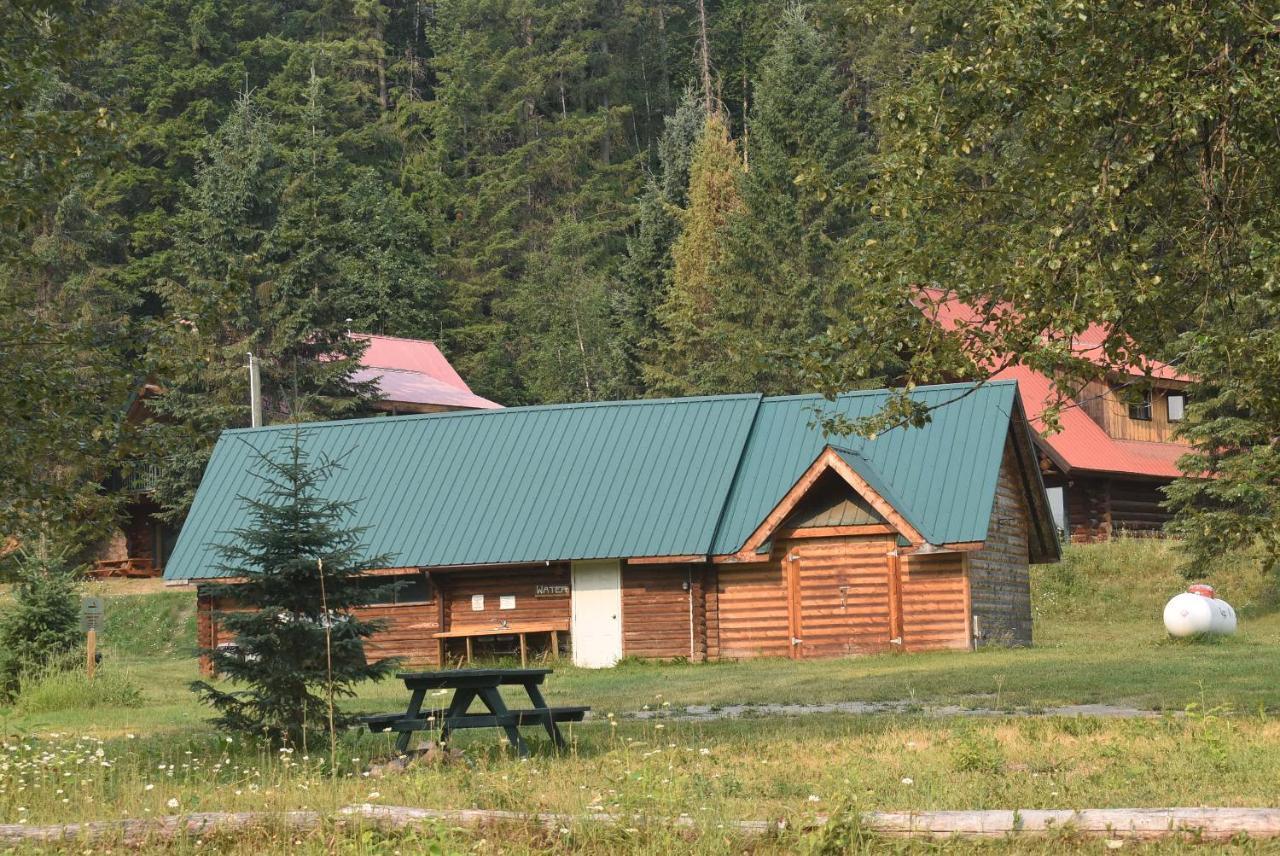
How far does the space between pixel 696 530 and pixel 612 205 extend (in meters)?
54.5

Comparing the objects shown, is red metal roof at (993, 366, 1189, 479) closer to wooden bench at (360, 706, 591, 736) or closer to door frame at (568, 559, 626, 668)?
door frame at (568, 559, 626, 668)

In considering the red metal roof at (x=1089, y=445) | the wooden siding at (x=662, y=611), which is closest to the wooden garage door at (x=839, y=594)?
the wooden siding at (x=662, y=611)

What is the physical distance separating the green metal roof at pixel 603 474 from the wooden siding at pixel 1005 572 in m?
1.38

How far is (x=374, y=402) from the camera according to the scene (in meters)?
56.3

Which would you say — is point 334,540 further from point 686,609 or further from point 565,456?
point 565,456

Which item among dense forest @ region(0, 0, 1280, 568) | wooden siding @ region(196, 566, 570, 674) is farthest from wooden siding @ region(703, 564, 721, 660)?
dense forest @ region(0, 0, 1280, 568)

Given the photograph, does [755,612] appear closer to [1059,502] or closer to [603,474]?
[603,474]

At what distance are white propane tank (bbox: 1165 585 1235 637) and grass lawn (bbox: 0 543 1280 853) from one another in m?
5.21

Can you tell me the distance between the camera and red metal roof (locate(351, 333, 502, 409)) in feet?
197

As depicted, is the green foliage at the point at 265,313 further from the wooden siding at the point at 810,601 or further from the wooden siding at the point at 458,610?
the wooden siding at the point at 810,601

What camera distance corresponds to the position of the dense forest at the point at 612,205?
13.2 metres

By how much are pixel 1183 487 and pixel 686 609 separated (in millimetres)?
13613

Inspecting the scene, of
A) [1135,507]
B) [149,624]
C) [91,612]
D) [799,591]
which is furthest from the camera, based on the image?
[1135,507]

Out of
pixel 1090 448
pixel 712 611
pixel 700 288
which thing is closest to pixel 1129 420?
pixel 1090 448
